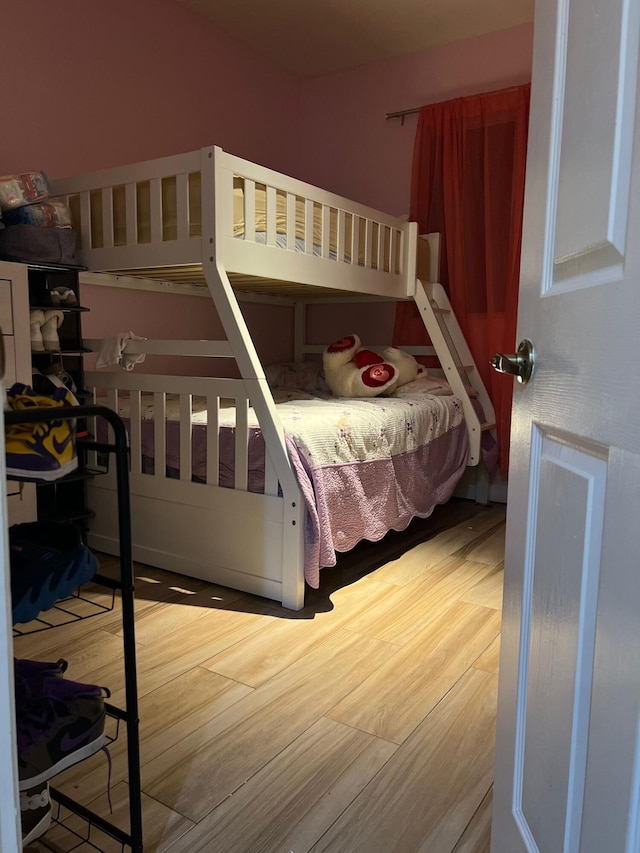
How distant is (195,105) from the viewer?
11.1ft

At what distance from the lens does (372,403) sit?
262 centimetres

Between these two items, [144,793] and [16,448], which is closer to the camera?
[16,448]

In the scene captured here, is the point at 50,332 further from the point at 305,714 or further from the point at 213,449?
the point at 305,714

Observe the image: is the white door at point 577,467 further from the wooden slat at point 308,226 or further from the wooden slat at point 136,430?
the wooden slat at point 136,430

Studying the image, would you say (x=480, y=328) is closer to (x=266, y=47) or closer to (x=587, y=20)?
(x=266, y=47)

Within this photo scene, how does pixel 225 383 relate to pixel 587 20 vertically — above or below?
below

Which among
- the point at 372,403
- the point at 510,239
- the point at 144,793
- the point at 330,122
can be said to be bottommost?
the point at 144,793

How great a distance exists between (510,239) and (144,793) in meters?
2.92

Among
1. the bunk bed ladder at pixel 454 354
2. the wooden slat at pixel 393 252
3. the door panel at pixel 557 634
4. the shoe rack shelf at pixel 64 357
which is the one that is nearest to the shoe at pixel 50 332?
the shoe rack shelf at pixel 64 357

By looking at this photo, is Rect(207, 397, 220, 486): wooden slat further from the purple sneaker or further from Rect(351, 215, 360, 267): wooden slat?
the purple sneaker

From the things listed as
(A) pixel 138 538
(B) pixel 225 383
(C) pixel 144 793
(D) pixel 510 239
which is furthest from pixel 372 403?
(C) pixel 144 793

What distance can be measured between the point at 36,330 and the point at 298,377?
161 centimetres

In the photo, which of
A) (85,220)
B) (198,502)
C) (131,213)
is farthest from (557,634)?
(85,220)

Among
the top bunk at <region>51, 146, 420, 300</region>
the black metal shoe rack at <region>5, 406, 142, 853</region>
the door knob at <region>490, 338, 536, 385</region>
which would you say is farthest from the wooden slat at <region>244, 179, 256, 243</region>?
the door knob at <region>490, 338, 536, 385</region>
